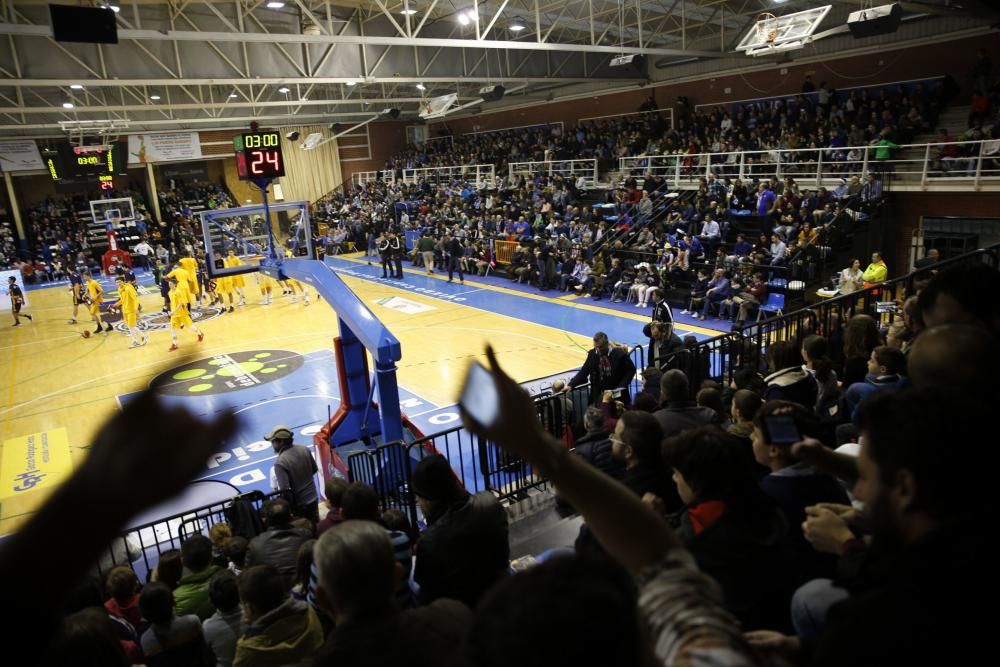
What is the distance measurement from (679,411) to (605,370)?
3.54 meters

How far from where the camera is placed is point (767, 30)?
14.0 metres

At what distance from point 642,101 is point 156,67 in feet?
59.7

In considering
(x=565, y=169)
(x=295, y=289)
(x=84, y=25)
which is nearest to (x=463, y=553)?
(x=84, y=25)

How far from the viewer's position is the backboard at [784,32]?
13.2 meters

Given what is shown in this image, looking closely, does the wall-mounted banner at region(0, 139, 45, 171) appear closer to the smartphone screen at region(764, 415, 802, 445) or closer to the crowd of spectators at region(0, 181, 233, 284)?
the crowd of spectators at region(0, 181, 233, 284)

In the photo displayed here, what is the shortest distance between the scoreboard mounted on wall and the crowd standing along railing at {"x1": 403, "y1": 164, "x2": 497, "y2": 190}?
2039 cm

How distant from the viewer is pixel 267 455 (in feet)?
32.6

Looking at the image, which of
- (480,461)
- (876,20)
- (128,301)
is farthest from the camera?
(128,301)

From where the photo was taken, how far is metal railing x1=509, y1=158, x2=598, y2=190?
2553cm

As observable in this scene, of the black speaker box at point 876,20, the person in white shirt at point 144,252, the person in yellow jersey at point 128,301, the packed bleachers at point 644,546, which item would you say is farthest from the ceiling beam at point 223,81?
the packed bleachers at point 644,546

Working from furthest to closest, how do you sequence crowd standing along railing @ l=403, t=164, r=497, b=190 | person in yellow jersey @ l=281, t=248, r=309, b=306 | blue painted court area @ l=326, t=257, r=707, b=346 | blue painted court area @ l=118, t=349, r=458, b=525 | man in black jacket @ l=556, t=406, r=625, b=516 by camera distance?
crowd standing along railing @ l=403, t=164, r=497, b=190 < person in yellow jersey @ l=281, t=248, r=309, b=306 < blue painted court area @ l=326, t=257, r=707, b=346 < blue painted court area @ l=118, t=349, r=458, b=525 < man in black jacket @ l=556, t=406, r=625, b=516

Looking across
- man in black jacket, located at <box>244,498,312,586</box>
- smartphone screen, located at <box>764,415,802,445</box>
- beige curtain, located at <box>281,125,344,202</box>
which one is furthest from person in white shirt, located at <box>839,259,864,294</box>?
beige curtain, located at <box>281,125,344,202</box>

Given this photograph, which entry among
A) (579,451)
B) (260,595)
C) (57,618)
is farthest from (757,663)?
(579,451)

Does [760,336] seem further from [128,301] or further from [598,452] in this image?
[128,301]
